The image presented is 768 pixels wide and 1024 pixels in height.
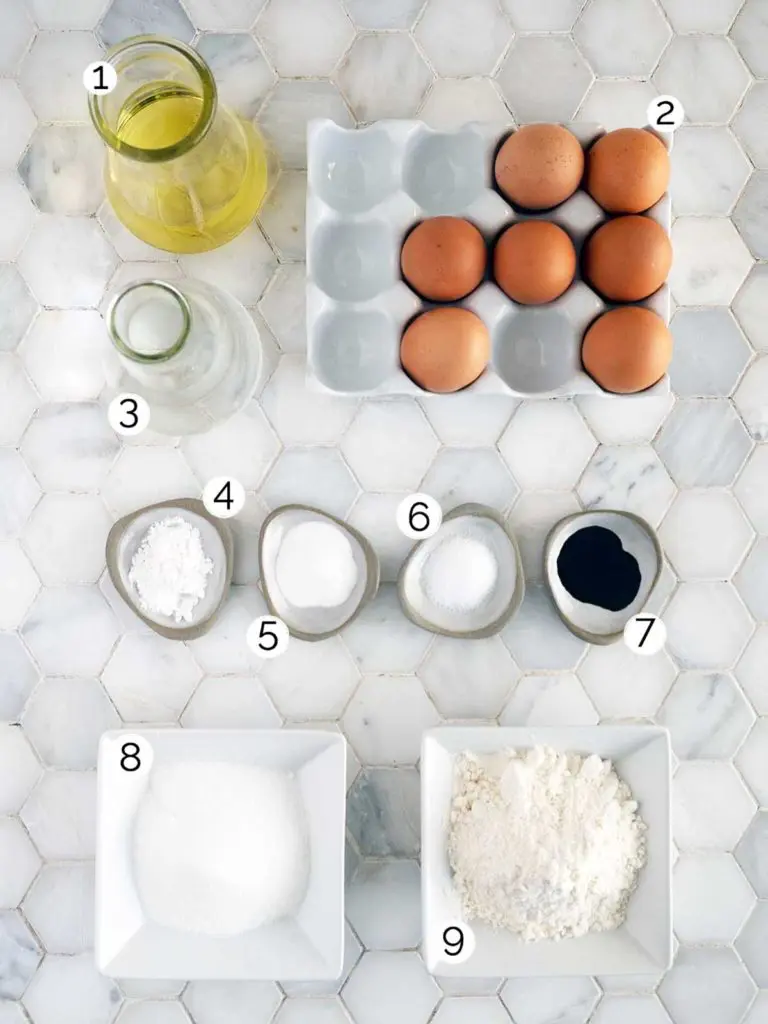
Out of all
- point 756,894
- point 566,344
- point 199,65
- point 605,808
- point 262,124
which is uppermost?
point 199,65

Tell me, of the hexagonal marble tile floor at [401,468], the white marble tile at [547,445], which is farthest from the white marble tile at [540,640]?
the white marble tile at [547,445]

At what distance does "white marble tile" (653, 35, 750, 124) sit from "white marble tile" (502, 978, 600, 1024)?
2.81ft

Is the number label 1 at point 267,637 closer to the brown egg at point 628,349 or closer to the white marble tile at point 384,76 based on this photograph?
the brown egg at point 628,349

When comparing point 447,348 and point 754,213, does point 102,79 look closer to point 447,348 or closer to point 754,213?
point 447,348

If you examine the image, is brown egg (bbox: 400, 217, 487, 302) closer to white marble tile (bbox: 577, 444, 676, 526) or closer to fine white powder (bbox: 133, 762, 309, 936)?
white marble tile (bbox: 577, 444, 676, 526)

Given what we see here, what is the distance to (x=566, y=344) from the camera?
876 millimetres

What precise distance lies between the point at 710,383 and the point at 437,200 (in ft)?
1.05

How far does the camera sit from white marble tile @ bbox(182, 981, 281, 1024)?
96cm

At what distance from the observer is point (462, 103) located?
958 mm

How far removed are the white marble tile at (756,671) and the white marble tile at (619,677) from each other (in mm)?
79

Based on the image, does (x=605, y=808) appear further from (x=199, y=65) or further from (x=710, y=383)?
(x=199, y=65)

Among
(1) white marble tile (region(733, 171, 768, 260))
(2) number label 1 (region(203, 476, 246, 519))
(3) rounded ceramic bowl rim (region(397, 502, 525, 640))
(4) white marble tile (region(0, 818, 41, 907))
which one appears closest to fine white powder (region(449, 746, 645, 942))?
(3) rounded ceramic bowl rim (region(397, 502, 525, 640))

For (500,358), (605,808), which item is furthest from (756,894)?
(500,358)

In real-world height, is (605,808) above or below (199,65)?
below
